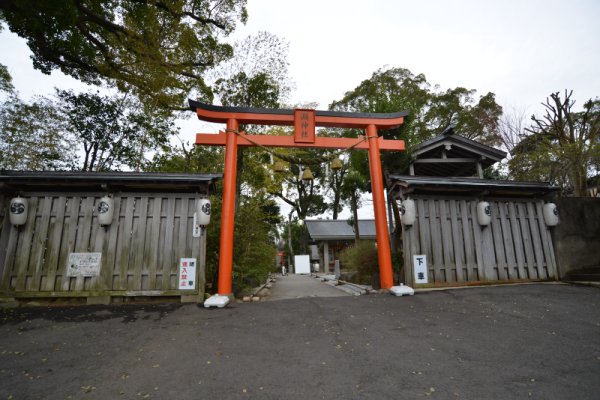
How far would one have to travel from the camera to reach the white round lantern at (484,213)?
7953 millimetres

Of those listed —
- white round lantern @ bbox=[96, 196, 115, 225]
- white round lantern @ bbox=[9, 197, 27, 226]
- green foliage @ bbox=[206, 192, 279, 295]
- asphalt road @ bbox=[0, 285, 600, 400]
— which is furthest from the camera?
green foliage @ bbox=[206, 192, 279, 295]

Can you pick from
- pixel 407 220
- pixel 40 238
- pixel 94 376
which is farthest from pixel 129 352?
pixel 407 220

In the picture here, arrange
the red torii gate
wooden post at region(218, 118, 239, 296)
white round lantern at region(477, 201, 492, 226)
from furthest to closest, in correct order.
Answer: white round lantern at region(477, 201, 492, 226) → the red torii gate → wooden post at region(218, 118, 239, 296)

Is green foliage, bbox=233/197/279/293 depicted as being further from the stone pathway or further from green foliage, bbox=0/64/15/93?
green foliage, bbox=0/64/15/93

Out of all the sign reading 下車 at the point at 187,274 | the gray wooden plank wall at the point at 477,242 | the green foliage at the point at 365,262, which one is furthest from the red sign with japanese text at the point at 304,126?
the green foliage at the point at 365,262

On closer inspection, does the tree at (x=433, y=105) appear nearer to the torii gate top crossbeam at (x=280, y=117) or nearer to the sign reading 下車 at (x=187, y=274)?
the torii gate top crossbeam at (x=280, y=117)

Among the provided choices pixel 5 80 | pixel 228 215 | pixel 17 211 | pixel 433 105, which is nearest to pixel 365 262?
pixel 228 215

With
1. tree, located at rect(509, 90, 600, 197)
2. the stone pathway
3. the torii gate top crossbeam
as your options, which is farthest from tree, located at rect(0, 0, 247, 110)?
tree, located at rect(509, 90, 600, 197)

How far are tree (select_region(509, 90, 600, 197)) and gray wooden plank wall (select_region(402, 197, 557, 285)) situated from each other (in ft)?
20.8

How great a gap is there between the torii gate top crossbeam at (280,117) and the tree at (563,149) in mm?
9559

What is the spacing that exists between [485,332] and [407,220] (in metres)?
3.59

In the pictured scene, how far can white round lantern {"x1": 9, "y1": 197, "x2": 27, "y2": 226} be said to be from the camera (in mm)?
6652

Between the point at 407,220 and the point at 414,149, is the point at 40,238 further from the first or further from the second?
the point at 414,149

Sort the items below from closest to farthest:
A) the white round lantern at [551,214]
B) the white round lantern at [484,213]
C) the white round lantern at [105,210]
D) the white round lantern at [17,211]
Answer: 1. the white round lantern at [17,211]
2. the white round lantern at [105,210]
3. the white round lantern at [484,213]
4. the white round lantern at [551,214]
